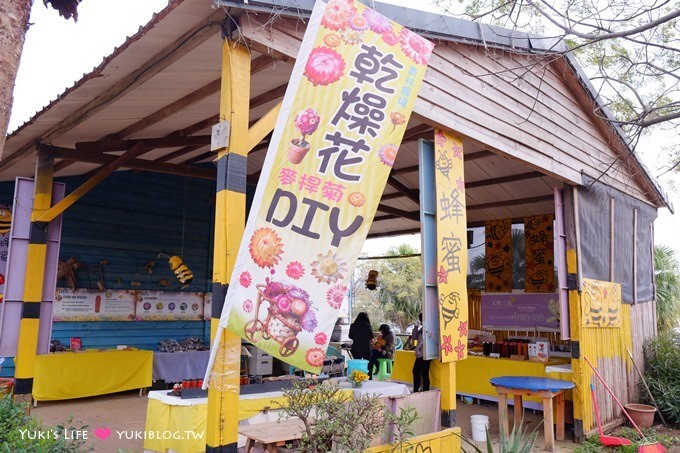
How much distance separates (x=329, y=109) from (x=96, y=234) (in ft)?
23.9

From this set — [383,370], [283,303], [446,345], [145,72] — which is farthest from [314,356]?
[383,370]

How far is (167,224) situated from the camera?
10.5 meters

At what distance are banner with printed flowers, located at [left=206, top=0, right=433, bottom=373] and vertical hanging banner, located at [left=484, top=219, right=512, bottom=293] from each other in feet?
28.4

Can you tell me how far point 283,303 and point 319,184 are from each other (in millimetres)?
868

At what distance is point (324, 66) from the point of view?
3.81 m

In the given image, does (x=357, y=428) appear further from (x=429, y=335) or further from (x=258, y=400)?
(x=258, y=400)

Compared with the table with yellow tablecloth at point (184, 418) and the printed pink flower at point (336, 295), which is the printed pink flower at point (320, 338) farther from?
the table with yellow tablecloth at point (184, 418)

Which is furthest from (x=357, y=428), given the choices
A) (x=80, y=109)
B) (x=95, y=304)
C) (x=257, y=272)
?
(x=95, y=304)

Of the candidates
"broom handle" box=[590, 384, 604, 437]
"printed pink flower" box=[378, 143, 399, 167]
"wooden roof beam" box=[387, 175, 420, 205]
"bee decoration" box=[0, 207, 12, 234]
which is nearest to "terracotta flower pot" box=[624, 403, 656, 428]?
"broom handle" box=[590, 384, 604, 437]

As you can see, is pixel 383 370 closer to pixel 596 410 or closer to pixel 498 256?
pixel 498 256

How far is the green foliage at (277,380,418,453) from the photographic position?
140 inches

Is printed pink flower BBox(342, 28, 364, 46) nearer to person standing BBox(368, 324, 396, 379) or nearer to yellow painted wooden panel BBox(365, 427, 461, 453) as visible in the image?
yellow painted wooden panel BBox(365, 427, 461, 453)

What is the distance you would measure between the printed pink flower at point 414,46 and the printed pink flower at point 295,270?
209cm

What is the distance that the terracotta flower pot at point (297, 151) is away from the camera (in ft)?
11.8
